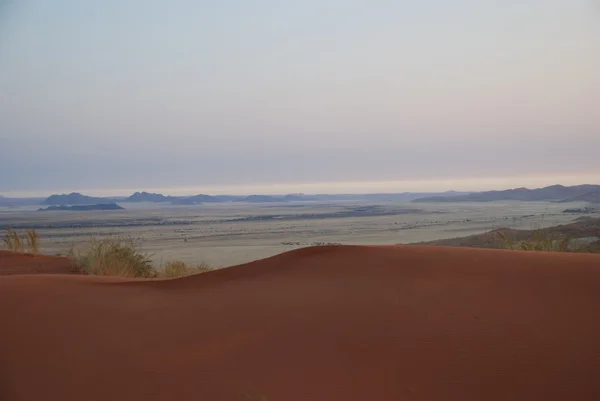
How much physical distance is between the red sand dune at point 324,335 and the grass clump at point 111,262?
4625 mm

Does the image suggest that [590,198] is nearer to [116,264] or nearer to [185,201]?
[185,201]

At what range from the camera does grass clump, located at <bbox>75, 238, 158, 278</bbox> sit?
10789mm

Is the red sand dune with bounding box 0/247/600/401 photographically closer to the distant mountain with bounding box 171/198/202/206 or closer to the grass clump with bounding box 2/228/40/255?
the grass clump with bounding box 2/228/40/255

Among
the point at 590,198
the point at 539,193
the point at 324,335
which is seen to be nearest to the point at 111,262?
the point at 324,335

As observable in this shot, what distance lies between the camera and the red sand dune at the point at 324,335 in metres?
3.62

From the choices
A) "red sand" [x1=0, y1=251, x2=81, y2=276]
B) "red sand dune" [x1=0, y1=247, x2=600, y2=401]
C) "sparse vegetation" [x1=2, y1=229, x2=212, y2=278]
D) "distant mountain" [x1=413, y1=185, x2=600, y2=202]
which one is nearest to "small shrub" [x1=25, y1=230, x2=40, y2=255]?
"red sand" [x1=0, y1=251, x2=81, y2=276]

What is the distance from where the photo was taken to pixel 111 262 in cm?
1105

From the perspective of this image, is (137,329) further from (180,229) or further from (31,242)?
(180,229)

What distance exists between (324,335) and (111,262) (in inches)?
303

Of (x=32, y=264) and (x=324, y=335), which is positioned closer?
(x=324, y=335)

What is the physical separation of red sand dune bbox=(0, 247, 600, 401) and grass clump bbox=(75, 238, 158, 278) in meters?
4.63

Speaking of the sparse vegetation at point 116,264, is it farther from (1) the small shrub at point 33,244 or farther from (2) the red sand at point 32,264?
(1) the small shrub at point 33,244

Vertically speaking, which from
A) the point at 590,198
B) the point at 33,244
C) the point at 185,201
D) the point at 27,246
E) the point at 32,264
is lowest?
the point at 32,264

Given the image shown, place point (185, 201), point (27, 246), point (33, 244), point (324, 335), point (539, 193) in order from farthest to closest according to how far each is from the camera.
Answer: point (185, 201) < point (539, 193) < point (27, 246) < point (33, 244) < point (324, 335)
